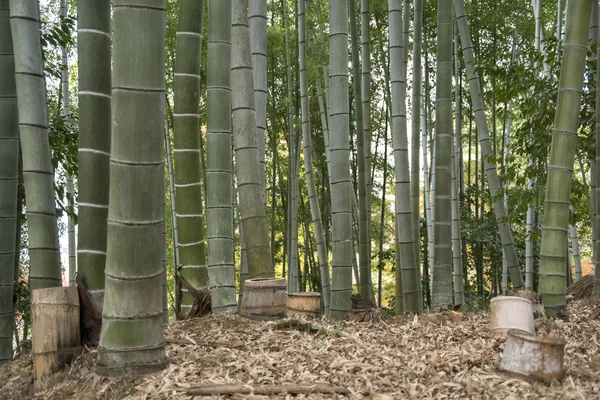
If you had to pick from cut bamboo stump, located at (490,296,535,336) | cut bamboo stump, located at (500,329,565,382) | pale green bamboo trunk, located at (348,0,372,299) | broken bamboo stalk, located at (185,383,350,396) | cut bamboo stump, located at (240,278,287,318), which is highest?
pale green bamboo trunk, located at (348,0,372,299)

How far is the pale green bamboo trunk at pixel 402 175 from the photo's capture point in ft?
14.2

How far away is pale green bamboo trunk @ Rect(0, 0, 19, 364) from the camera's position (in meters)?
3.46

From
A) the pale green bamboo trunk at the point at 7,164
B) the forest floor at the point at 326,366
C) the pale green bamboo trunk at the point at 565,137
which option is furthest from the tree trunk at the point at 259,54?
the pale green bamboo trunk at the point at 565,137

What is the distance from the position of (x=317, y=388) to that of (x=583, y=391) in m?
0.86

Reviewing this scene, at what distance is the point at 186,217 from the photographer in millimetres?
3482

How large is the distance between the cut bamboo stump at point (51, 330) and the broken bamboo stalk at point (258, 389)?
0.62 m

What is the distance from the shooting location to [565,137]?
3600mm

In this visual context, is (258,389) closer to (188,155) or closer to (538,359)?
(538,359)

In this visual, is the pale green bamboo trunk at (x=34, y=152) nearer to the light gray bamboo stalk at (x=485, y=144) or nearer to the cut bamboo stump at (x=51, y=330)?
the cut bamboo stump at (x=51, y=330)

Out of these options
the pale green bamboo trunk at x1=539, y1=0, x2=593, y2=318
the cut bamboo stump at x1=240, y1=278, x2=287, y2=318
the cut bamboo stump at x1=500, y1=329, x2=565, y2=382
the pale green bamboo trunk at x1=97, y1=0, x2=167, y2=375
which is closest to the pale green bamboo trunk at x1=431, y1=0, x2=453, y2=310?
the pale green bamboo trunk at x1=539, y1=0, x2=593, y2=318

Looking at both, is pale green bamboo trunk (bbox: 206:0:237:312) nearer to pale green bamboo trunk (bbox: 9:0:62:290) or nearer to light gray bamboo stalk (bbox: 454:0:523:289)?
pale green bamboo trunk (bbox: 9:0:62:290)

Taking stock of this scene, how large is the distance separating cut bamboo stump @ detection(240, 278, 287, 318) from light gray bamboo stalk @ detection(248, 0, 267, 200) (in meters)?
0.62

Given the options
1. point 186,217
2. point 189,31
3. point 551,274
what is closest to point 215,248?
point 186,217

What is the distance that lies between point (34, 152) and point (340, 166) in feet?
5.45
